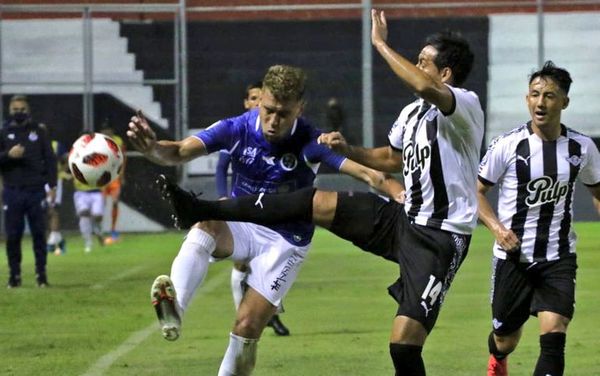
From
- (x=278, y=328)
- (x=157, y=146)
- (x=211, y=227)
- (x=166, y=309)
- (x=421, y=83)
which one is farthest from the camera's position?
(x=278, y=328)

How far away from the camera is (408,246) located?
7.80 meters

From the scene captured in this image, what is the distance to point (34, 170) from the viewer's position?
17.4 meters

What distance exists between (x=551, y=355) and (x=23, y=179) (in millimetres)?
10364

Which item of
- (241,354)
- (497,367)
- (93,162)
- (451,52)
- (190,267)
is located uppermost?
(451,52)

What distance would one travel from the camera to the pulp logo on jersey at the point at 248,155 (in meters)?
8.70

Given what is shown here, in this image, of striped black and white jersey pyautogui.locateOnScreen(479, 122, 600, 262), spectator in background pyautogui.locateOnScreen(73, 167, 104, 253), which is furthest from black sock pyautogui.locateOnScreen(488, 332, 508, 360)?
spectator in background pyautogui.locateOnScreen(73, 167, 104, 253)

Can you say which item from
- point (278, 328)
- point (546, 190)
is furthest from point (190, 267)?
point (278, 328)

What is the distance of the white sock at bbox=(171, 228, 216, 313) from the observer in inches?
322

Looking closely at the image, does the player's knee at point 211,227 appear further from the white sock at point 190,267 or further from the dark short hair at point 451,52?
the dark short hair at point 451,52

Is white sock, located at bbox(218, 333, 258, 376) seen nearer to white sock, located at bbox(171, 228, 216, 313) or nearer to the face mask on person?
white sock, located at bbox(171, 228, 216, 313)

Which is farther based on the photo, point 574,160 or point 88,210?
point 88,210

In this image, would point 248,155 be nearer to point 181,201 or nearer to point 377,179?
point 181,201

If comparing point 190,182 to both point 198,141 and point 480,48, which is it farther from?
point 198,141

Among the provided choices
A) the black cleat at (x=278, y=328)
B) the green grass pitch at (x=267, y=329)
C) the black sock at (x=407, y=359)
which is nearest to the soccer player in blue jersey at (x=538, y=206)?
the black sock at (x=407, y=359)
